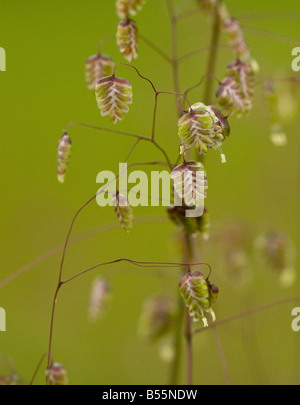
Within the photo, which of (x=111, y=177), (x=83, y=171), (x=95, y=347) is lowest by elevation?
(x=111, y=177)

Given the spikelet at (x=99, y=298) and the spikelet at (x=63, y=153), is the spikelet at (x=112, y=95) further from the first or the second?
the spikelet at (x=99, y=298)

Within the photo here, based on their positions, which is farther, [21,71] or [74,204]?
[21,71]

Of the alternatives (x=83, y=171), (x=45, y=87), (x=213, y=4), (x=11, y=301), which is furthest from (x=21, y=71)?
(x=213, y=4)

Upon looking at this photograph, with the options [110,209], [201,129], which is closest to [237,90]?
[201,129]

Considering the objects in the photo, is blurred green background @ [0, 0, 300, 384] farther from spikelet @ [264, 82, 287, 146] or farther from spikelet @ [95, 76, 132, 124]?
spikelet @ [95, 76, 132, 124]

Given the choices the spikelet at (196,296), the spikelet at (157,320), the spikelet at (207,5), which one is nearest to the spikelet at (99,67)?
the spikelet at (207,5)
